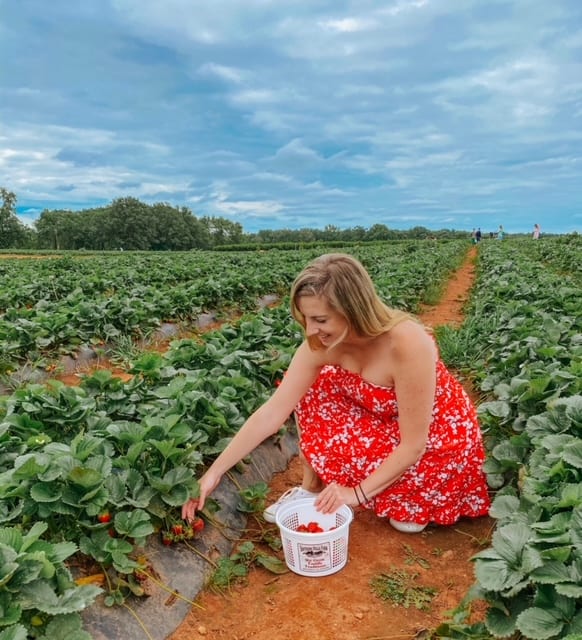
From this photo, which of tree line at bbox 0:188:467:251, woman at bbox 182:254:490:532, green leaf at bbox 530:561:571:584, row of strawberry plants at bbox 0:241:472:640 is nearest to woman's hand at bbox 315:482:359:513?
woman at bbox 182:254:490:532

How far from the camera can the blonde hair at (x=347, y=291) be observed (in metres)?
2.29

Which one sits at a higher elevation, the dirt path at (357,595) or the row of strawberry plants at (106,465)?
the row of strawberry plants at (106,465)

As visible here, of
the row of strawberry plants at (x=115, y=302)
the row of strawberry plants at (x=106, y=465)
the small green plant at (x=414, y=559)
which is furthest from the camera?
the row of strawberry plants at (x=115, y=302)

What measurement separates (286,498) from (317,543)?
19.1 inches

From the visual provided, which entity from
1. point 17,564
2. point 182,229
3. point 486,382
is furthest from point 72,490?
point 182,229

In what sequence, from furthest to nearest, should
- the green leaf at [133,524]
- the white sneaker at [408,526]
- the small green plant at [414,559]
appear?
the white sneaker at [408,526]
the small green plant at [414,559]
the green leaf at [133,524]

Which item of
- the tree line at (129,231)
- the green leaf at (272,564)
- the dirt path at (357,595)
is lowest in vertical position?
the dirt path at (357,595)

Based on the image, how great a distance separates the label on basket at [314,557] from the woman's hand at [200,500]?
17.7 inches

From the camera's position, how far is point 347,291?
7.52 feet

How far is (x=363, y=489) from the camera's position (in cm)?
255

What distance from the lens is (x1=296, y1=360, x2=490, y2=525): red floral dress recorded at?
2.70 metres

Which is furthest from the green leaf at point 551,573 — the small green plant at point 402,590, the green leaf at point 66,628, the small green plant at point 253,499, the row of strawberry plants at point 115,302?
the row of strawberry plants at point 115,302

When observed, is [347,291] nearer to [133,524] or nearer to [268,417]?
[268,417]

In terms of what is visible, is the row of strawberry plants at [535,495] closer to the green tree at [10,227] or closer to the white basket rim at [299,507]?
the white basket rim at [299,507]
